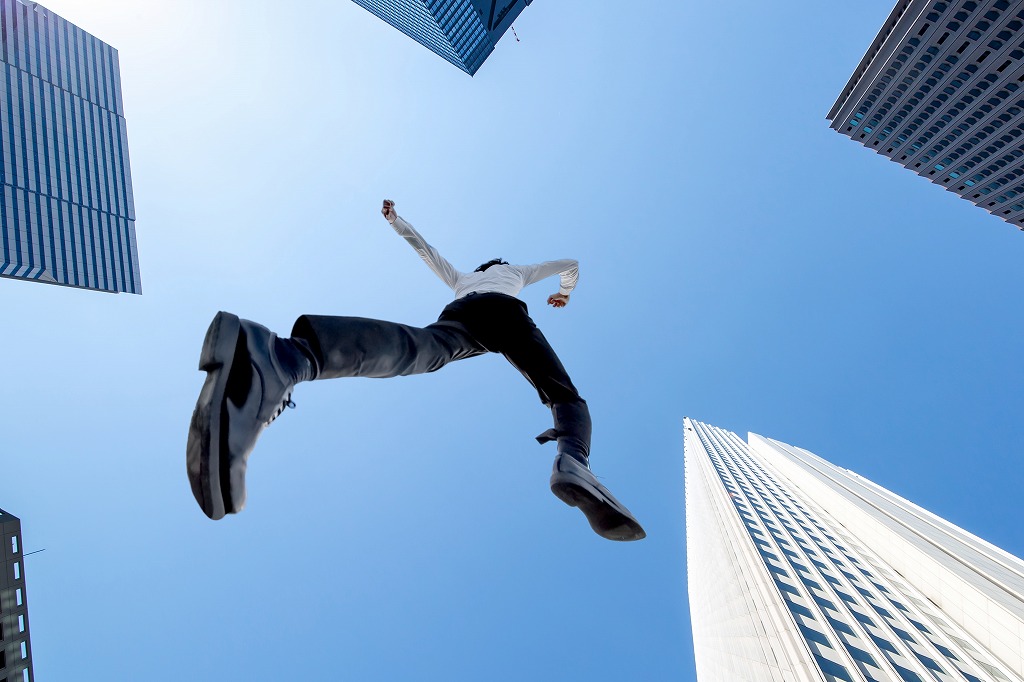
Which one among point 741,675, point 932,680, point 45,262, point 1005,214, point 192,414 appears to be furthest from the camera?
point 45,262

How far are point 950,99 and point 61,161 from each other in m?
114

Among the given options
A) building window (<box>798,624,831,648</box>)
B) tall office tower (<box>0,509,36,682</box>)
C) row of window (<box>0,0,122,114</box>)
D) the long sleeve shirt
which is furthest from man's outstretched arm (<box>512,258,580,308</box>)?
row of window (<box>0,0,122,114</box>)

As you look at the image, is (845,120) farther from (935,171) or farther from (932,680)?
(932,680)

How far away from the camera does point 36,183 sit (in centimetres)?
7012

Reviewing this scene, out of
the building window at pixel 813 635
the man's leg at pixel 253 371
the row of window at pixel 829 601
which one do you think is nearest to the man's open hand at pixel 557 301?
the man's leg at pixel 253 371

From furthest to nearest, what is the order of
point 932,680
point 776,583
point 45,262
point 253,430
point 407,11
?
point 407,11 → point 45,262 → point 776,583 → point 932,680 → point 253,430

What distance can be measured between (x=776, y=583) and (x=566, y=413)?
30.4 metres

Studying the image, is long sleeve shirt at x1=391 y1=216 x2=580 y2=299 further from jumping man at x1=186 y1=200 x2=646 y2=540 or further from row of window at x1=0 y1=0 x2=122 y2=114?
row of window at x1=0 y1=0 x2=122 y2=114

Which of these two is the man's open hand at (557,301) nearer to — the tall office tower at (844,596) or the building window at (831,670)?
the tall office tower at (844,596)

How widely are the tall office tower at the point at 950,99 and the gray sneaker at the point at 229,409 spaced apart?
67.3m

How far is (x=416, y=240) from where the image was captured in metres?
5.54

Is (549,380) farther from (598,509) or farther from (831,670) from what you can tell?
(831,670)

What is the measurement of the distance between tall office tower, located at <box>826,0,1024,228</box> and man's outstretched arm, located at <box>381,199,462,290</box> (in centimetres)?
6467

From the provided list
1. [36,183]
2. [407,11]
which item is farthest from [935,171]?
[36,183]
